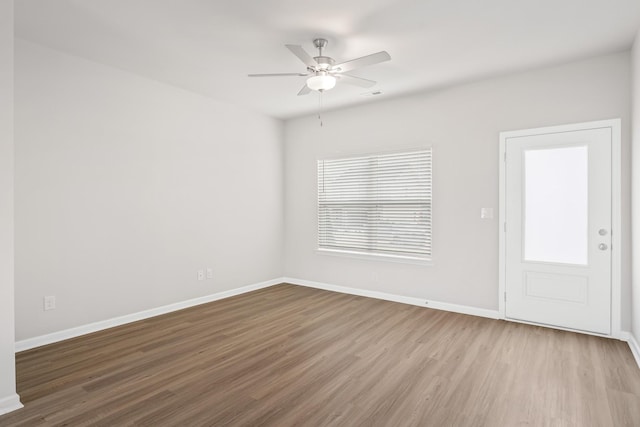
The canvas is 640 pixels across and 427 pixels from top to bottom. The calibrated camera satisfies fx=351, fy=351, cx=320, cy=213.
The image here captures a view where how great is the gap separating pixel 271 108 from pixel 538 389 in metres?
4.60

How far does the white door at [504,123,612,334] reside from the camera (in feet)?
11.4

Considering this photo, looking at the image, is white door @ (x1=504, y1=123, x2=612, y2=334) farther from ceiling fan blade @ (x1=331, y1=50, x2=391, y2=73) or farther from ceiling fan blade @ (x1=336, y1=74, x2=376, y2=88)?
ceiling fan blade @ (x1=331, y1=50, x2=391, y2=73)

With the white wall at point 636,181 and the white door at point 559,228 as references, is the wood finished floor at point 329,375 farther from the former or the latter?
the white wall at point 636,181

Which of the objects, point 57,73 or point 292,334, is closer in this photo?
point 57,73

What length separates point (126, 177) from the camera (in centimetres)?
394

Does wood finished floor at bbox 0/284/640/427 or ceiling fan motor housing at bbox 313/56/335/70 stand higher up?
ceiling fan motor housing at bbox 313/56/335/70

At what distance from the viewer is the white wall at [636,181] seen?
2.98m

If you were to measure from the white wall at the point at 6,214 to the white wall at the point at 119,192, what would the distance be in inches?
46.9

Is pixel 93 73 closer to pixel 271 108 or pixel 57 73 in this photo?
pixel 57 73

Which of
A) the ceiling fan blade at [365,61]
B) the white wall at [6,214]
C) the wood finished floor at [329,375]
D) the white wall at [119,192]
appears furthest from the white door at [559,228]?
the white wall at [6,214]

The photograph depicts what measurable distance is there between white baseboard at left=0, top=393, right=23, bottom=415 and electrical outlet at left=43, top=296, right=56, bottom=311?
4.23 feet

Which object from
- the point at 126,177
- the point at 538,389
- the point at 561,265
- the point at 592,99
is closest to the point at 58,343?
the point at 126,177

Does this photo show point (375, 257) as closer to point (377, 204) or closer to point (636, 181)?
point (377, 204)

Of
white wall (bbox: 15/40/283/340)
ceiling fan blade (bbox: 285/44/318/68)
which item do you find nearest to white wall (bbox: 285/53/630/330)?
white wall (bbox: 15/40/283/340)
